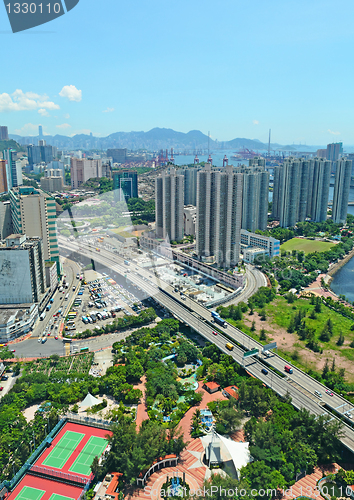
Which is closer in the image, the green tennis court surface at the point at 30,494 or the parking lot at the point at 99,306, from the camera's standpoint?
the green tennis court surface at the point at 30,494

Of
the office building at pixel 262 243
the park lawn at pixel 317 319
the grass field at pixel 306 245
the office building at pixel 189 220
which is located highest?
→ the office building at pixel 189 220

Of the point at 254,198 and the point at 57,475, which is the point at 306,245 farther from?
the point at 57,475

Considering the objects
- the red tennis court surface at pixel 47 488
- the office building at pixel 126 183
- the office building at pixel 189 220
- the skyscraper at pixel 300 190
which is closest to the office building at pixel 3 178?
the office building at pixel 126 183

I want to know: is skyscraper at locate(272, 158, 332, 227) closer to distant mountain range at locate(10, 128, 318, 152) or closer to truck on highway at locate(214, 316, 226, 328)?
truck on highway at locate(214, 316, 226, 328)

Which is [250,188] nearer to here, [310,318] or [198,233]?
[198,233]

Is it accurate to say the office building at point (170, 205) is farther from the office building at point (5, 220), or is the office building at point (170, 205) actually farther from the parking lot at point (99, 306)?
the office building at point (5, 220)

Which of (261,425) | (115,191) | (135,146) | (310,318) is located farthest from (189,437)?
(135,146)
